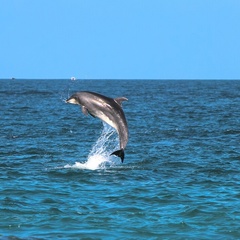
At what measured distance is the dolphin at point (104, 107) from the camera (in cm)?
1641

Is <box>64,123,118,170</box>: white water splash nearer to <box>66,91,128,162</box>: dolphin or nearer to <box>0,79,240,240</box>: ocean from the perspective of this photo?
<box>0,79,240,240</box>: ocean

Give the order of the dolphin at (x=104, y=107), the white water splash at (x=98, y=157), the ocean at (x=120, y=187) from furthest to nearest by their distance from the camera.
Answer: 1. the white water splash at (x=98, y=157)
2. the dolphin at (x=104, y=107)
3. the ocean at (x=120, y=187)

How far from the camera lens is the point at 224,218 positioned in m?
15.4

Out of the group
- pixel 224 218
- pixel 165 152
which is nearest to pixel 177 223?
pixel 224 218

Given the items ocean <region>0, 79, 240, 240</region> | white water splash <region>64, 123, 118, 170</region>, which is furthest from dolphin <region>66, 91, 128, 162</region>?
white water splash <region>64, 123, 118, 170</region>

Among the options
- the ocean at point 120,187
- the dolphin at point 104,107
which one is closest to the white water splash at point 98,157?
the ocean at point 120,187

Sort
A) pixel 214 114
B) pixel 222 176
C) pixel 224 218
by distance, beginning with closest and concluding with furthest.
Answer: pixel 224 218, pixel 222 176, pixel 214 114

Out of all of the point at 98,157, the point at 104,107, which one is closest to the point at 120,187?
the point at 104,107

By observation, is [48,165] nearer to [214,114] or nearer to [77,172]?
[77,172]

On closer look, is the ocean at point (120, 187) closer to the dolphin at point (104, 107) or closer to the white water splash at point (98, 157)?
the white water splash at point (98, 157)

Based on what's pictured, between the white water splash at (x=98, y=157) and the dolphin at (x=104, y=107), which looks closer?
the dolphin at (x=104, y=107)

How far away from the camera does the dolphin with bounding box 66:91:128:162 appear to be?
1641 centimetres

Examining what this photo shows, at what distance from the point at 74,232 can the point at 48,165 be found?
9.03 m

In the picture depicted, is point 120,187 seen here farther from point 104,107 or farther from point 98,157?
point 98,157
